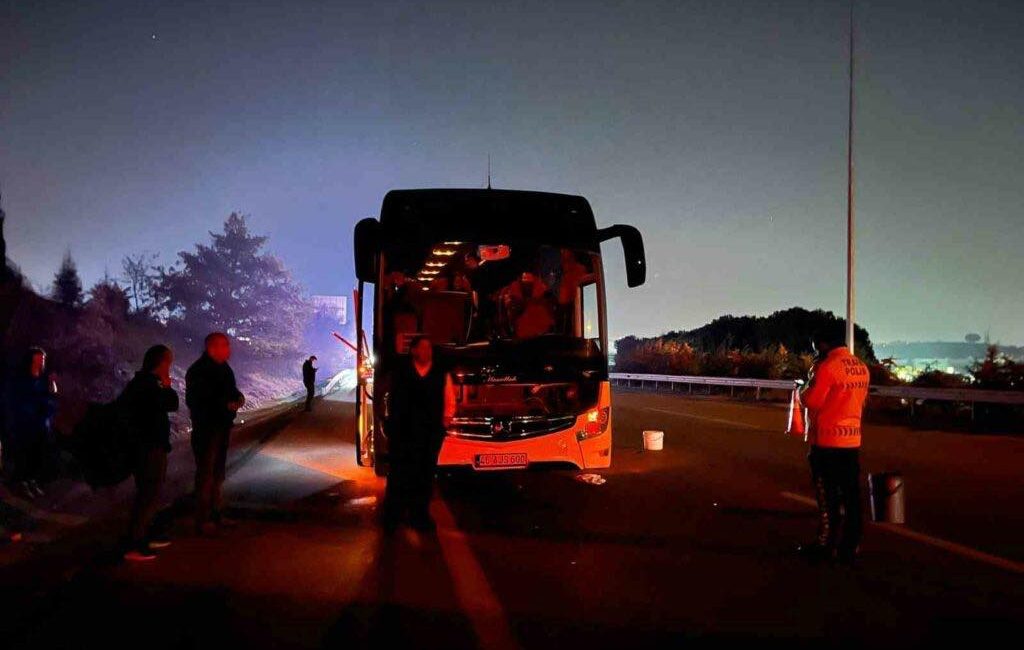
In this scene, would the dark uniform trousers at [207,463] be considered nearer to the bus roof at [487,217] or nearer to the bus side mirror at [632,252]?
the bus roof at [487,217]

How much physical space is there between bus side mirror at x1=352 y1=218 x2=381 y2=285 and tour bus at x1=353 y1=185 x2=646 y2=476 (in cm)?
1

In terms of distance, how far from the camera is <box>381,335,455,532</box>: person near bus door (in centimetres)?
830

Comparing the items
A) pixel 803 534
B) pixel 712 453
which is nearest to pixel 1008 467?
pixel 712 453

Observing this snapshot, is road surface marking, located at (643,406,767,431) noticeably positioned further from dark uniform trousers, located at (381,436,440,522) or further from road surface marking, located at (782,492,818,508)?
dark uniform trousers, located at (381,436,440,522)

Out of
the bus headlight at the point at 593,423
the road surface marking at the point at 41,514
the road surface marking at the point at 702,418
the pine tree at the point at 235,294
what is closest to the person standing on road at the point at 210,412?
the road surface marking at the point at 41,514

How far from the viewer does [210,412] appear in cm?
791

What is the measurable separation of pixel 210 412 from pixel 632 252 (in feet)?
17.4

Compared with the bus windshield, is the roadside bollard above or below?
below

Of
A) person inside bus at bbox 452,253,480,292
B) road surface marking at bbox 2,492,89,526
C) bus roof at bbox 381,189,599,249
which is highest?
bus roof at bbox 381,189,599,249

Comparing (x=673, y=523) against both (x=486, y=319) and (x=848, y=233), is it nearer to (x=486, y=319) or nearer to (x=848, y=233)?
(x=486, y=319)

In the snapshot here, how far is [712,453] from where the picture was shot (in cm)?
1492

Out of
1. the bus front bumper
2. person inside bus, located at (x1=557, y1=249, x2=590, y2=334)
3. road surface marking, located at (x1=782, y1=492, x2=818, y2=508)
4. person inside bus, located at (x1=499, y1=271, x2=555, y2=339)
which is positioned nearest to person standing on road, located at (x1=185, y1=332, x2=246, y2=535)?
the bus front bumper

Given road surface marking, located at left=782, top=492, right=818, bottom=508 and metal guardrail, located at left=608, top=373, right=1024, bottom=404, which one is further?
A: metal guardrail, located at left=608, top=373, right=1024, bottom=404

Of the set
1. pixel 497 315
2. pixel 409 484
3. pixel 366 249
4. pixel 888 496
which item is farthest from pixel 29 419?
pixel 888 496
